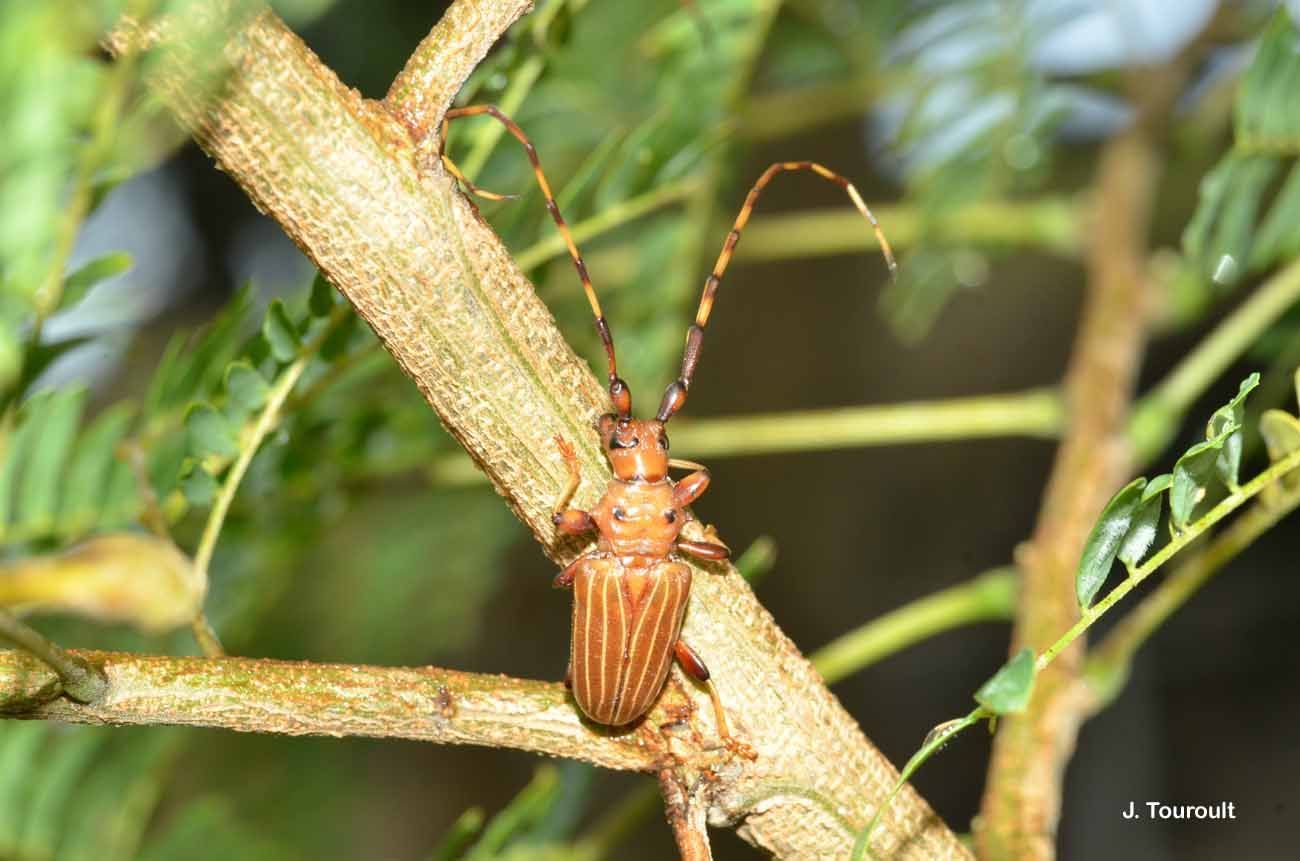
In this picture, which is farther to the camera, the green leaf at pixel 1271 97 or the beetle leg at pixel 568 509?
the green leaf at pixel 1271 97

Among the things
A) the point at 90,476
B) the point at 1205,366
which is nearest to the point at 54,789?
the point at 90,476

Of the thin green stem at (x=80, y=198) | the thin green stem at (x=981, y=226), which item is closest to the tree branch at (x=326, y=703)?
the thin green stem at (x=80, y=198)

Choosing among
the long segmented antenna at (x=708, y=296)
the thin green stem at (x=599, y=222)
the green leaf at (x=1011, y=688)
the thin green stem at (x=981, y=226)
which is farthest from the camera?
the thin green stem at (x=981, y=226)

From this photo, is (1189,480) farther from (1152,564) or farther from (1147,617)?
(1147,617)

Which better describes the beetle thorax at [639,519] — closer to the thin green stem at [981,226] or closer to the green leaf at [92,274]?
the green leaf at [92,274]

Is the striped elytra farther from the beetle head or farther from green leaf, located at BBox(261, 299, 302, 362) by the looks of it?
green leaf, located at BBox(261, 299, 302, 362)

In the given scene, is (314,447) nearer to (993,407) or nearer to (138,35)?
(138,35)

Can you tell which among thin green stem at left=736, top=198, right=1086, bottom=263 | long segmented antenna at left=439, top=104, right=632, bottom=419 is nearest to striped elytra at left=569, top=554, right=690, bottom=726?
long segmented antenna at left=439, top=104, right=632, bottom=419
